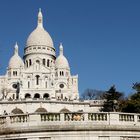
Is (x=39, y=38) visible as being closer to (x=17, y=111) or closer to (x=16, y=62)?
(x=16, y=62)

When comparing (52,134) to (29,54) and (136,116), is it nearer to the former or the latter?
(136,116)

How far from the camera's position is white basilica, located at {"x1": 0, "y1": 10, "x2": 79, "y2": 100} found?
13212 cm

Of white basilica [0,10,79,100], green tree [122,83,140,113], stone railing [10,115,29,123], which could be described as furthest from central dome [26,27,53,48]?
stone railing [10,115,29,123]

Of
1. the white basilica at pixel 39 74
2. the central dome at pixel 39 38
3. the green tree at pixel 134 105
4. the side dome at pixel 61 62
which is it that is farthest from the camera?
the central dome at pixel 39 38

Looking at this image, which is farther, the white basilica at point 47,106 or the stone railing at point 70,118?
the stone railing at point 70,118

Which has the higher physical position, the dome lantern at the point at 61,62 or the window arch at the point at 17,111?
the dome lantern at the point at 61,62

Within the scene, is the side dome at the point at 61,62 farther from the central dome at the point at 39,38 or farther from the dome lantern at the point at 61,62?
the central dome at the point at 39,38

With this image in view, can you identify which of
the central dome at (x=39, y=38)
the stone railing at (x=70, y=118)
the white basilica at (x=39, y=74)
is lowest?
the stone railing at (x=70, y=118)

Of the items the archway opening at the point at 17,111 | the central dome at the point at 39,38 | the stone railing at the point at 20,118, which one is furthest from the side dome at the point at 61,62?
the stone railing at the point at 20,118

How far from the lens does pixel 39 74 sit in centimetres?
13538

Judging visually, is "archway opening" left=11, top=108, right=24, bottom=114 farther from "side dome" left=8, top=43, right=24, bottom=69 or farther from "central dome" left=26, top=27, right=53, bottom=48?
"central dome" left=26, top=27, right=53, bottom=48

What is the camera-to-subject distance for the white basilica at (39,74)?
132 meters

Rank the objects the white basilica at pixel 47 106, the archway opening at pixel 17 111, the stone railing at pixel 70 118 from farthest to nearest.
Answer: the archway opening at pixel 17 111
the stone railing at pixel 70 118
the white basilica at pixel 47 106

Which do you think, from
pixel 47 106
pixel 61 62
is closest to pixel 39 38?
pixel 61 62
